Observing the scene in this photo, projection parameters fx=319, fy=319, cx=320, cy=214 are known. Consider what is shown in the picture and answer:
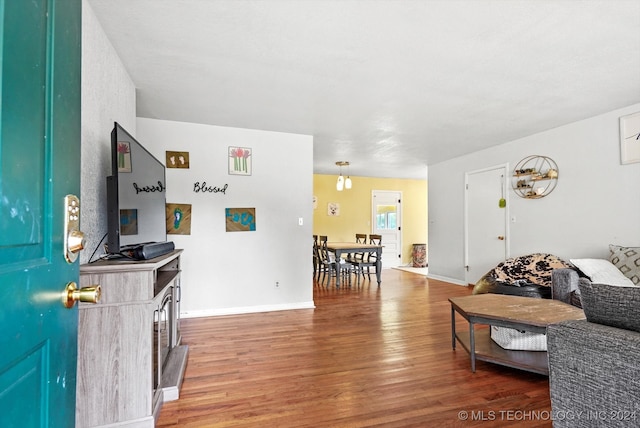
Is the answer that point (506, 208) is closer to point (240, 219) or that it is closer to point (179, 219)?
point (240, 219)

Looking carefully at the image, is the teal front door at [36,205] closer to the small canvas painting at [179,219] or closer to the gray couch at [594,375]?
the gray couch at [594,375]

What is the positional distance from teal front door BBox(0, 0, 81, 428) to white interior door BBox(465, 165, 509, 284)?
5.43m

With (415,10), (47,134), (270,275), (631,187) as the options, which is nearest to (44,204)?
(47,134)

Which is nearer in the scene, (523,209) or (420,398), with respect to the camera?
(420,398)

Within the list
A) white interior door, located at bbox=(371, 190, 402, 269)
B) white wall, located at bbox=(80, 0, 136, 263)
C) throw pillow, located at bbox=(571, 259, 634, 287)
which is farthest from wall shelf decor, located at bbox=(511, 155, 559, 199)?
white wall, located at bbox=(80, 0, 136, 263)

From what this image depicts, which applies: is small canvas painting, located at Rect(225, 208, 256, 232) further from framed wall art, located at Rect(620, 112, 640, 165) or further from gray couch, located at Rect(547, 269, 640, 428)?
framed wall art, located at Rect(620, 112, 640, 165)

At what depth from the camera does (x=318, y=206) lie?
801 centimetres

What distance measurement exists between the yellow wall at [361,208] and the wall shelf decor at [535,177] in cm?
402

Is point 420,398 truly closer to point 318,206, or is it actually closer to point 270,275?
point 270,275

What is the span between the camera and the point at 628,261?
318 cm

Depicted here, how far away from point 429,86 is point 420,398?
250 centimetres

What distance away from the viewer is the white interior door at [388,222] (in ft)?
28.0

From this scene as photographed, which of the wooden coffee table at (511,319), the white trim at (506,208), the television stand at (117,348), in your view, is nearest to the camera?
the television stand at (117,348)

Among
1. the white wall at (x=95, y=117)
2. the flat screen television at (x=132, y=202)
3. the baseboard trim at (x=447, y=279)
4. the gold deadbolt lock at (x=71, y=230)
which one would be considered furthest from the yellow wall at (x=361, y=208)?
the gold deadbolt lock at (x=71, y=230)
